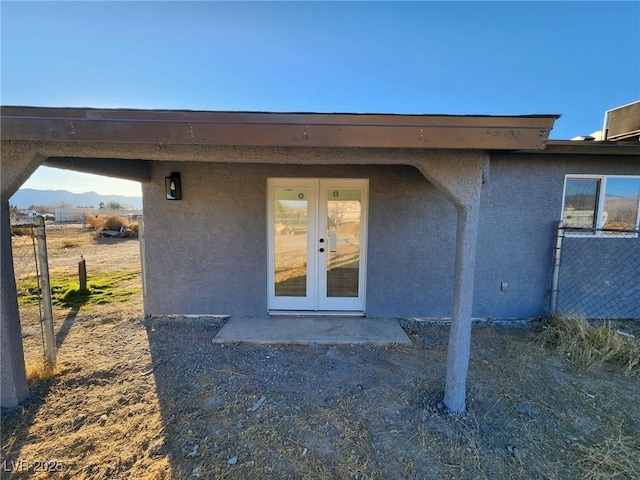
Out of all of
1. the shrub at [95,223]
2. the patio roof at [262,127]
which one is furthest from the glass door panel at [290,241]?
the shrub at [95,223]

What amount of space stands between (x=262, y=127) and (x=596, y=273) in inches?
245

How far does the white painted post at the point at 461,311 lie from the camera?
8.67 feet

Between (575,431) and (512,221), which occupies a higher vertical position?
(512,221)

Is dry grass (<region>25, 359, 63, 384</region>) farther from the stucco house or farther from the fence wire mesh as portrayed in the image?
the stucco house

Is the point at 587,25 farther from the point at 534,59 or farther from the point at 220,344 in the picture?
the point at 220,344

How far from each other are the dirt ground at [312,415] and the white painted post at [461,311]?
216 millimetres

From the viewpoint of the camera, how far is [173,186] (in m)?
4.65

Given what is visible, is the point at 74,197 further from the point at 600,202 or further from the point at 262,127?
the point at 600,202

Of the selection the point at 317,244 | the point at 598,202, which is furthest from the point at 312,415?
the point at 598,202

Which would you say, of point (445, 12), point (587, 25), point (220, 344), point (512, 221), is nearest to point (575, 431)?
point (512, 221)

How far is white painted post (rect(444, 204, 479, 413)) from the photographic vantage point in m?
2.64

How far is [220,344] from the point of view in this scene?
4.17m

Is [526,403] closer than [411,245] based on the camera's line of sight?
Yes

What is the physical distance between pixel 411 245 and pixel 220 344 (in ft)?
11.5
